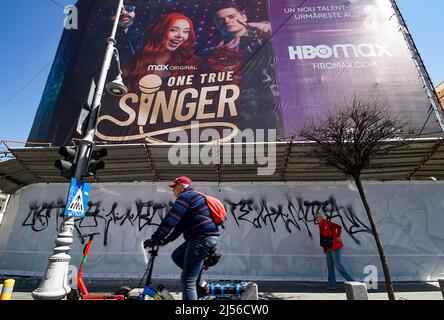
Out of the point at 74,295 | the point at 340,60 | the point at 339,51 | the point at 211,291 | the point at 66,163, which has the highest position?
the point at 339,51

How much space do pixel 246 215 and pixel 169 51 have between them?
766 cm

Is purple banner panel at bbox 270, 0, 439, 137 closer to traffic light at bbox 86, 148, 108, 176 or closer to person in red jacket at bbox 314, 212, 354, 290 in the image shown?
person in red jacket at bbox 314, 212, 354, 290

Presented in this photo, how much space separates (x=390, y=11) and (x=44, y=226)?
16.2 m

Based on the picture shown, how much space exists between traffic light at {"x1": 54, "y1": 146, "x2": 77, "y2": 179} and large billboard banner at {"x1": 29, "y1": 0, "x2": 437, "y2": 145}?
4302mm

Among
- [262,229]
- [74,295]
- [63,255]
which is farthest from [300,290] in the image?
[63,255]

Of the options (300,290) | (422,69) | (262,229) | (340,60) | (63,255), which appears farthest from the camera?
(340,60)

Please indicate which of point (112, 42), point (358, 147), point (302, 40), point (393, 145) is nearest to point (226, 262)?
point (358, 147)

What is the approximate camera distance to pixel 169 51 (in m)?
10.5

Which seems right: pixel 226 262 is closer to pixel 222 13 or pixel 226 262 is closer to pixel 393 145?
pixel 393 145

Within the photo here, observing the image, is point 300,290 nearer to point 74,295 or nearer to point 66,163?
point 74,295

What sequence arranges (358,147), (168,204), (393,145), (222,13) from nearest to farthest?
(358,147) → (393,145) → (168,204) → (222,13)

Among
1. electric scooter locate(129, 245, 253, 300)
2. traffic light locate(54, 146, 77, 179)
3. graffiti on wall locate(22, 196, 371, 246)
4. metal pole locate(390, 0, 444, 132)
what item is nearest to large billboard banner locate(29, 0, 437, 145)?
metal pole locate(390, 0, 444, 132)

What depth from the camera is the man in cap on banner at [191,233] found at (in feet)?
8.65
